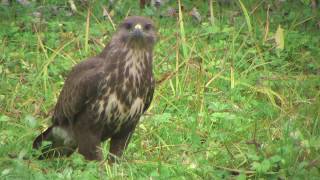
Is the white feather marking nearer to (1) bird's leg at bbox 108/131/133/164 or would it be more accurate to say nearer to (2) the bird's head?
(1) bird's leg at bbox 108/131/133/164

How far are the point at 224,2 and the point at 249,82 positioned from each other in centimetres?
244

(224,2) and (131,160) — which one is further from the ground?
(224,2)

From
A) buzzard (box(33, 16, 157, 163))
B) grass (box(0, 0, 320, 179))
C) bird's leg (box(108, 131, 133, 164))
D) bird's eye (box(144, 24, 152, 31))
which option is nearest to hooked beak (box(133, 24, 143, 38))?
buzzard (box(33, 16, 157, 163))

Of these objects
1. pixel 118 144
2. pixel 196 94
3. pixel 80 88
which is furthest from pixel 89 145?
pixel 196 94

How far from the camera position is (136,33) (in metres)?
5.79

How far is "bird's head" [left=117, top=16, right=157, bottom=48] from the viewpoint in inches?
228

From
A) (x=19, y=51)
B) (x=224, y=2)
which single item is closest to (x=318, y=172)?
(x=19, y=51)

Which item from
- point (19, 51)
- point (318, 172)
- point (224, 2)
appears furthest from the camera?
point (224, 2)

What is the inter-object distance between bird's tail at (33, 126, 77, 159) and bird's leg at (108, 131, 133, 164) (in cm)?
30

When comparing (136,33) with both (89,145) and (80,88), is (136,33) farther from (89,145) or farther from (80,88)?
(89,145)

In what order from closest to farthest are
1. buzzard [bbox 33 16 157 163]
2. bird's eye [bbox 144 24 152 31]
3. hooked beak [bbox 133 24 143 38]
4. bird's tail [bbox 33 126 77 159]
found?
1. buzzard [bbox 33 16 157 163]
2. hooked beak [bbox 133 24 143 38]
3. bird's eye [bbox 144 24 152 31]
4. bird's tail [bbox 33 126 77 159]

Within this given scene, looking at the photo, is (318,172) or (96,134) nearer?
A: (318,172)

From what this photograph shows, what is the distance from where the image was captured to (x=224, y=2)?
33.0 feet

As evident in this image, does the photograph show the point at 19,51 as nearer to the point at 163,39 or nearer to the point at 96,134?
the point at 163,39
